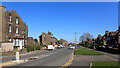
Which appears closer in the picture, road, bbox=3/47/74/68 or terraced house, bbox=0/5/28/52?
road, bbox=3/47/74/68

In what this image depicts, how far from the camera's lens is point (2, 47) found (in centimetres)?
3225

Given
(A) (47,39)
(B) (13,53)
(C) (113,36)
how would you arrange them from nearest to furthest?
(B) (13,53) → (C) (113,36) → (A) (47,39)

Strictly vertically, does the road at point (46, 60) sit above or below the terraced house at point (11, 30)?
below

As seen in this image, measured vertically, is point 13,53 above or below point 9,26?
below

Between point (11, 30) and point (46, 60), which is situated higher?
point (11, 30)

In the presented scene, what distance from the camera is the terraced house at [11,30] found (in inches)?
1389

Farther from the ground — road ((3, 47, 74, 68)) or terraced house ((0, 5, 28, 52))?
terraced house ((0, 5, 28, 52))

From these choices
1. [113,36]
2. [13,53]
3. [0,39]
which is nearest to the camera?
[13,53]

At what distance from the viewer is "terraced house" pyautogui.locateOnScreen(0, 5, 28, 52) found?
116 ft

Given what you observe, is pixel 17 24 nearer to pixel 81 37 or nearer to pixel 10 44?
pixel 10 44

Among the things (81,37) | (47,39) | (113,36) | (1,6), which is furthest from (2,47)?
(81,37)

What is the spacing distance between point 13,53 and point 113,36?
51.2 m

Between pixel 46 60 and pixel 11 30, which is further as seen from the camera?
pixel 11 30

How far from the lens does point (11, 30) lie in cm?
3906
